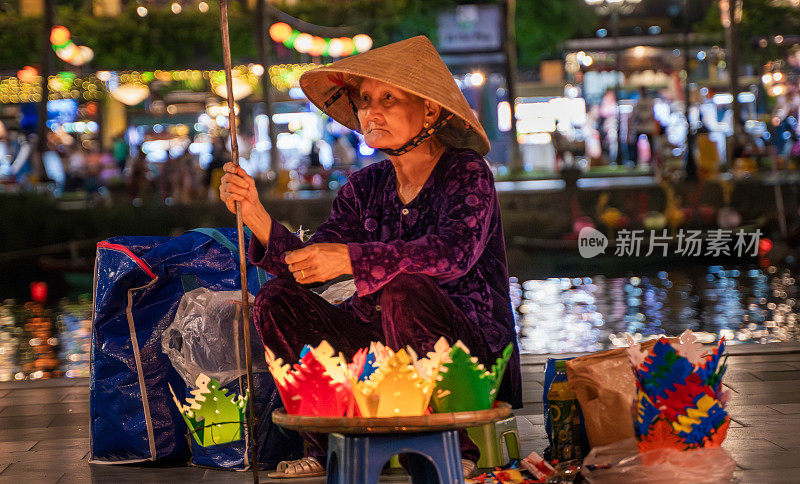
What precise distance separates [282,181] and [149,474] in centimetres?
1352

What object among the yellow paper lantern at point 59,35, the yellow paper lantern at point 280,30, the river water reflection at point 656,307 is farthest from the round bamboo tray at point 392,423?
the yellow paper lantern at point 59,35

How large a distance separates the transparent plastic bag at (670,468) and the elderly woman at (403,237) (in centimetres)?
41

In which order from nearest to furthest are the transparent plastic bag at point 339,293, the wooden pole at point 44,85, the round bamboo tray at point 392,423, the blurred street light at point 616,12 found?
the round bamboo tray at point 392,423, the transparent plastic bag at point 339,293, the wooden pole at point 44,85, the blurred street light at point 616,12

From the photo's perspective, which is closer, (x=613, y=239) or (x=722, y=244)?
(x=722, y=244)

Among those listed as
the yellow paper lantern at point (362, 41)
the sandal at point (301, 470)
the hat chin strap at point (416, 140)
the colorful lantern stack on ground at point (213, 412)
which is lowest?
the sandal at point (301, 470)

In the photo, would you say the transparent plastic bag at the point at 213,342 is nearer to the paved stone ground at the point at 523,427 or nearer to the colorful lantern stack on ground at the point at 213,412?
the colorful lantern stack on ground at the point at 213,412

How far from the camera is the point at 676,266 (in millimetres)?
11617

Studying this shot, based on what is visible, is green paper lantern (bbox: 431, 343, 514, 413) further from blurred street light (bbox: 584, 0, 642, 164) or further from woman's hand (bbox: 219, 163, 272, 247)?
blurred street light (bbox: 584, 0, 642, 164)

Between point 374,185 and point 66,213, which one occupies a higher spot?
point 66,213

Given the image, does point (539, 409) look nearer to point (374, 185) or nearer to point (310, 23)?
point (374, 185)

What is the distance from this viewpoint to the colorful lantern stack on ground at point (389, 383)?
2.21 meters

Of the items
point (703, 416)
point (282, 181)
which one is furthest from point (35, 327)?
point (282, 181)

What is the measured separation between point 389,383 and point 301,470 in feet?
3.05

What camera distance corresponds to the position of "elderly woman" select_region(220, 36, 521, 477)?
2719 millimetres
